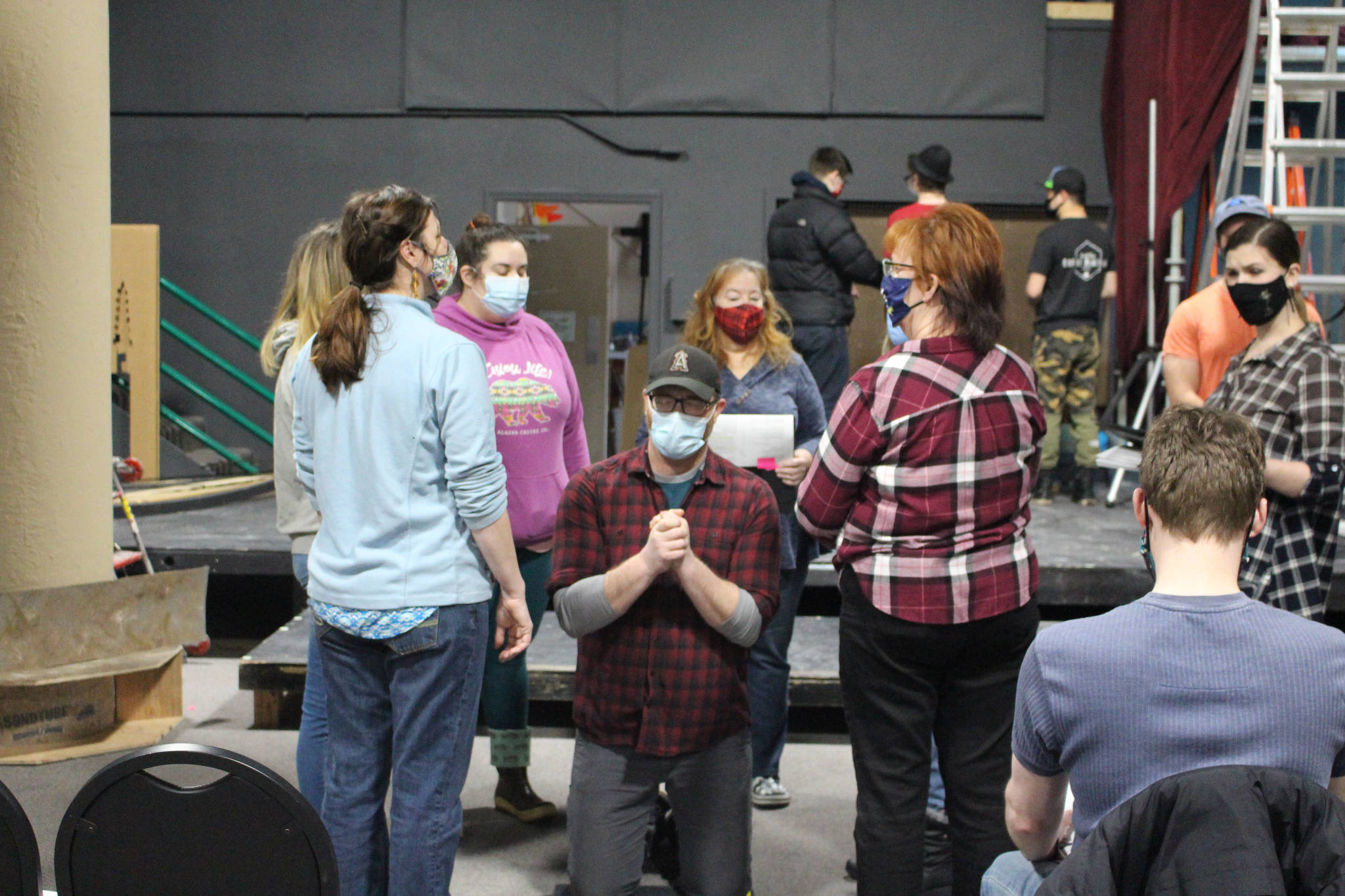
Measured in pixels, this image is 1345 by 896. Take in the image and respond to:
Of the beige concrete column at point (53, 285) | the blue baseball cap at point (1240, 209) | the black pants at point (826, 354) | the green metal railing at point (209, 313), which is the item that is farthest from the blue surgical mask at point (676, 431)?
the green metal railing at point (209, 313)

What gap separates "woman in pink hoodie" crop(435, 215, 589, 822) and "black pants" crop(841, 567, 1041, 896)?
952mm

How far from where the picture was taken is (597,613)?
7.27 ft

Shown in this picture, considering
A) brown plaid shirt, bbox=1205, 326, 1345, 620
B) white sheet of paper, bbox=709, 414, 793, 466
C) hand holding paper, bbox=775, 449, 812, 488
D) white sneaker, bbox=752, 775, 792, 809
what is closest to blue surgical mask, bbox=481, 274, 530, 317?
white sheet of paper, bbox=709, 414, 793, 466

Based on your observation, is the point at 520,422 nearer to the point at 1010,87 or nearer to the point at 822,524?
the point at 822,524

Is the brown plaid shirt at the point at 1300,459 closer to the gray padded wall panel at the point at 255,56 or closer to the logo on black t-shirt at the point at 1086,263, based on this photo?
the logo on black t-shirt at the point at 1086,263

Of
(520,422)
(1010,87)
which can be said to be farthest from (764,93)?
(520,422)

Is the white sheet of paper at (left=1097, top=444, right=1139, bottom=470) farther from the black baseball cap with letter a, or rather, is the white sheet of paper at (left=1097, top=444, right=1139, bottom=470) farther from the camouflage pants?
the black baseball cap with letter a

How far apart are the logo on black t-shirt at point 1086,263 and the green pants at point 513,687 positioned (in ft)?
11.7

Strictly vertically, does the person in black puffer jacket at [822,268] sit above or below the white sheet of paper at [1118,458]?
above

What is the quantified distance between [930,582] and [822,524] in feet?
0.76

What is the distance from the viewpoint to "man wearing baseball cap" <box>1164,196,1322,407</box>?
3.43 m

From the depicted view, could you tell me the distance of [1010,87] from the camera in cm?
738

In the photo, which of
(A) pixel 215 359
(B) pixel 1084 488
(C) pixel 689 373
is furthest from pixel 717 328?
(A) pixel 215 359

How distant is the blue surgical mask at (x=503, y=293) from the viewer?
9.30ft
